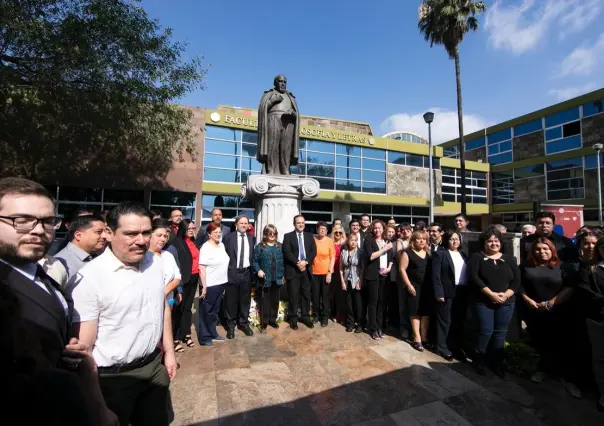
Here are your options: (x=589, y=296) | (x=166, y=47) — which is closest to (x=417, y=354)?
(x=589, y=296)

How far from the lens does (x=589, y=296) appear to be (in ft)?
9.94

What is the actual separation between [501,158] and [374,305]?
91.0 feet

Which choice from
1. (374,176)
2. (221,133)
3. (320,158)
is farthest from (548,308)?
(374,176)

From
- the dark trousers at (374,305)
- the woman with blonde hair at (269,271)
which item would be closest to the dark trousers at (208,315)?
the woman with blonde hair at (269,271)

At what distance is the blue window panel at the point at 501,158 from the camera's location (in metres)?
25.6

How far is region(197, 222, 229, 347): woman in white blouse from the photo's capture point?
418 cm

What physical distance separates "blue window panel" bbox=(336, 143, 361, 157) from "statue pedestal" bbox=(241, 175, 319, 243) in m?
14.2

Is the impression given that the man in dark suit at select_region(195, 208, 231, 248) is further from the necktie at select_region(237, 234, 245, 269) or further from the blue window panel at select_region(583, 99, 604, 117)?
the blue window panel at select_region(583, 99, 604, 117)

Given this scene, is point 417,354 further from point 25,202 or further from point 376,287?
point 25,202

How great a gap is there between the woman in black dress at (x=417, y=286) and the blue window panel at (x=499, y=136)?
27633 mm

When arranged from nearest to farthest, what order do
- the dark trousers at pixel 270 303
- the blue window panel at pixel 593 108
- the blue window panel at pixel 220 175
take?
the dark trousers at pixel 270 303
the blue window panel at pixel 220 175
the blue window panel at pixel 593 108

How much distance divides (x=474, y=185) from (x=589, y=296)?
82.6 feet

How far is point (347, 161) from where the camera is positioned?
64.5 ft

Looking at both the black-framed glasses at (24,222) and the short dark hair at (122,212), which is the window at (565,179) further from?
the black-framed glasses at (24,222)
